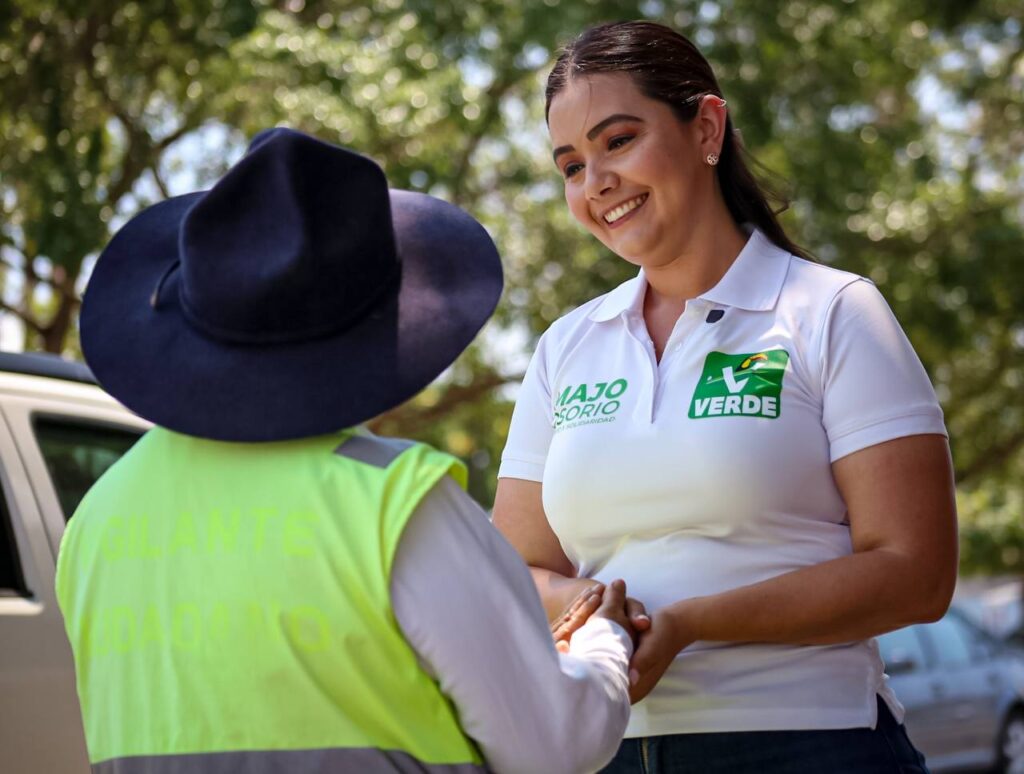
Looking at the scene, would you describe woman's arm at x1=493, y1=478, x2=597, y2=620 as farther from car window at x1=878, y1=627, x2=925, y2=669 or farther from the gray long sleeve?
car window at x1=878, y1=627, x2=925, y2=669

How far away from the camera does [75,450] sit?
13.5 ft

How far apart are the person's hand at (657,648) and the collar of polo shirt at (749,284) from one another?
0.56m

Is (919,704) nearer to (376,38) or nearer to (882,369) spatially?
(376,38)

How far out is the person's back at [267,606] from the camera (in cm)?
154

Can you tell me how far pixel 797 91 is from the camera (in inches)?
475

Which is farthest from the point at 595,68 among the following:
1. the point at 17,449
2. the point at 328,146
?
the point at 17,449

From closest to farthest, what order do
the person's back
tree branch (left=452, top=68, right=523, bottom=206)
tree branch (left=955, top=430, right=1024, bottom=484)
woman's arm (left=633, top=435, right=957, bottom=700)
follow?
1. the person's back
2. woman's arm (left=633, top=435, right=957, bottom=700)
3. tree branch (left=452, top=68, right=523, bottom=206)
4. tree branch (left=955, top=430, right=1024, bottom=484)

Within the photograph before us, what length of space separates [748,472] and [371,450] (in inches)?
29.8

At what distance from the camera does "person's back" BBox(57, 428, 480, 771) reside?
154 centimetres

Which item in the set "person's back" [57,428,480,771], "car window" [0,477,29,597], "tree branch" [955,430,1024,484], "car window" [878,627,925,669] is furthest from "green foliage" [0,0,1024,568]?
"person's back" [57,428,480,771]

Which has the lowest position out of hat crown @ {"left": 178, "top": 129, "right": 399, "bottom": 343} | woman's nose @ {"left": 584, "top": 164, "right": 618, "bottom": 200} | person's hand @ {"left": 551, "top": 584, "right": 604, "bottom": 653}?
person's hand @ {"left": 551, "top": 584, "right": 604, "bottom": 653}

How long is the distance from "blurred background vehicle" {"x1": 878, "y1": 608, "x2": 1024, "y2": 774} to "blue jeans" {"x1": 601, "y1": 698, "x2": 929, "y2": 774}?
297 inches

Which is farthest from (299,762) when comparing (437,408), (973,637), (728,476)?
(437,408)

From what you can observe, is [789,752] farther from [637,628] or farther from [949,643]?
[949,643]
